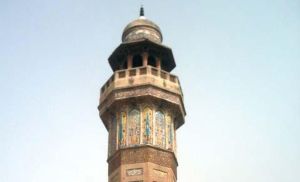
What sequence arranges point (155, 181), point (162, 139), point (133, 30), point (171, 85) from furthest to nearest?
1. point (133, 30)
2. point (171, 85)
3. point (162, 139)
4. point (155, 181)

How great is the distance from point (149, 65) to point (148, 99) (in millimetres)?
2050

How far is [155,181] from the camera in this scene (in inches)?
658

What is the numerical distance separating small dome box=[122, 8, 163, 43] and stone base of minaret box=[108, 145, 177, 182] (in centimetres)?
507

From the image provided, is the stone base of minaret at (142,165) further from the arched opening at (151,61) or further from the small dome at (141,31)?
the small dome at (141,31)

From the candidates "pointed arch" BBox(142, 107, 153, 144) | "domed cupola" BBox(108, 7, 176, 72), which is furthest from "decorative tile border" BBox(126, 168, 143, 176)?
"domed cupola" BBox(108, 7, 176, 72)

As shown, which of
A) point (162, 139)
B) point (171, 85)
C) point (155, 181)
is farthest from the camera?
point (171, 85)

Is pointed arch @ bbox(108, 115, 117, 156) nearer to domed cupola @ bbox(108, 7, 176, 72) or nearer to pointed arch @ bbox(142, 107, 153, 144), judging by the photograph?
pointed arch @ bbox(142, 107, 153, 144)

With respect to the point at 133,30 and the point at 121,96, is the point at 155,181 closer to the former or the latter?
the point at 121,96

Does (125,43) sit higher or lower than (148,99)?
higher

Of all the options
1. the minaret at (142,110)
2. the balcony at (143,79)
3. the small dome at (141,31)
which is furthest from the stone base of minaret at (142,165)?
the small dome at (141,31)

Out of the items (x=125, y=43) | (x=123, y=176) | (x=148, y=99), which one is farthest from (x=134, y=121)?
(x=125, y=43)

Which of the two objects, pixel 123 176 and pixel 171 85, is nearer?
pixel 123 176

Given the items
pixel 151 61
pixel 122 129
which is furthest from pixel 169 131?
pixel 151 61

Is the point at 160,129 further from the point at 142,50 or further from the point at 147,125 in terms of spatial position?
the point at 142,50
